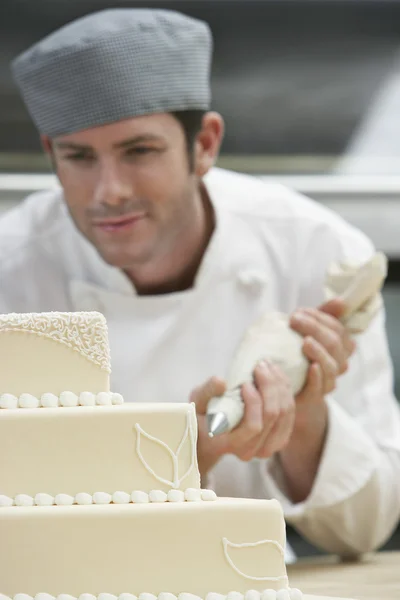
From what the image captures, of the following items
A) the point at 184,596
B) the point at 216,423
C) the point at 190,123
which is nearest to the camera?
the point at 184,596

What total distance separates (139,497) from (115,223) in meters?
0.79

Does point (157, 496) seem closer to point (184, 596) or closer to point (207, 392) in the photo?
point (184, 596)

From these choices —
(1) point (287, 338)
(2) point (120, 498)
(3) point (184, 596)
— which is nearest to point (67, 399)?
(2) point (120, 498)

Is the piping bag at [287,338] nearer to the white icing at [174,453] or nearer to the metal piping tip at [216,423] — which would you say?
the metal piping tip at [216,423]

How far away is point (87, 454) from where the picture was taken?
981 mm

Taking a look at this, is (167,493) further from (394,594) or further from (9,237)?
(9,237)

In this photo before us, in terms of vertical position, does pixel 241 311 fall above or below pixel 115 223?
below

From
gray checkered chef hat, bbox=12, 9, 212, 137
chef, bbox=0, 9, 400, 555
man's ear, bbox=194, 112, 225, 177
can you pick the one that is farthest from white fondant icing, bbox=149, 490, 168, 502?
man's ear, bbox=194, 112, 225, 177

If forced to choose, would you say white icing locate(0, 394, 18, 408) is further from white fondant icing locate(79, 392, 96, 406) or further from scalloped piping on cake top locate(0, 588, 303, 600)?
scalloped piping on cake top locate(0, 588, 303, 600)

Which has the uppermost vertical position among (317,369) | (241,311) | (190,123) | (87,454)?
(87,454)

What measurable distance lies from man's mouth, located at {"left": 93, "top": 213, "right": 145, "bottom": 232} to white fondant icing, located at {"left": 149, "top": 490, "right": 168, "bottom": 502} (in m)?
0.78

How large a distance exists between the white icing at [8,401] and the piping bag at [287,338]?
0.27m

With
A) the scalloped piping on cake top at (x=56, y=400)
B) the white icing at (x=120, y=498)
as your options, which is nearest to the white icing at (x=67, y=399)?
the scalloped piping on cake top at (x=56, y=400)

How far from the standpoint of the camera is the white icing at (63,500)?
97 cm
